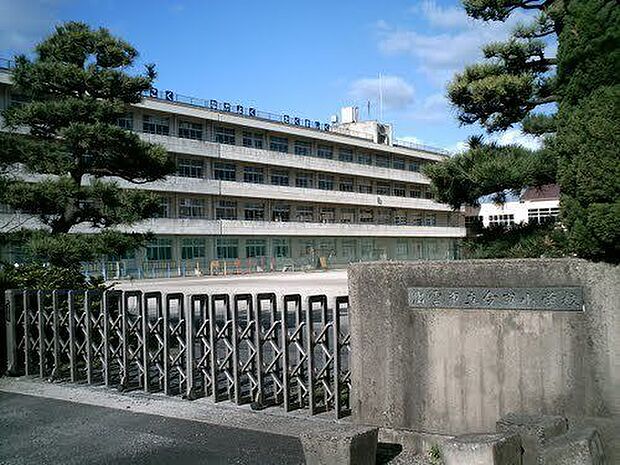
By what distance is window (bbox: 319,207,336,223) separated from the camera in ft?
206

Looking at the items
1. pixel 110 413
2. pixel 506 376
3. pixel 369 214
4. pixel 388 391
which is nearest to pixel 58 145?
pixel 110 413

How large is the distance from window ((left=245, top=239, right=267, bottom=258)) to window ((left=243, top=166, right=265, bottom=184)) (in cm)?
517

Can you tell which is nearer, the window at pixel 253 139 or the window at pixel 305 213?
the window at pixel 253 139

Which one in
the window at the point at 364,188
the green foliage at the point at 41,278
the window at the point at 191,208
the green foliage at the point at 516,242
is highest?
the window at the point at 364,188

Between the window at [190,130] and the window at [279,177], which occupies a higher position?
the window at [190,130]

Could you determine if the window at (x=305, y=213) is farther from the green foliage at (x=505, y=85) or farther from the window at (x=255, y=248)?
the green foliage at (x=505, y=85)

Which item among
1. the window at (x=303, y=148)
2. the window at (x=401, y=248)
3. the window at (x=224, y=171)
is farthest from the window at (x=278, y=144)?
the window at (x=401, y=248)

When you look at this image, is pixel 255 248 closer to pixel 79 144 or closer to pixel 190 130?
pixel 190 130

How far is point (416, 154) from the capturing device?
73.7 metres

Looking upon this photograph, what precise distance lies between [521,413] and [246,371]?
300 centimetres

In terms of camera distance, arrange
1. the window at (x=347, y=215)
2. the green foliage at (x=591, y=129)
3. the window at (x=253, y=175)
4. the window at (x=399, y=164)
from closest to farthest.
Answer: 1. the green foliage at (x=591, y=129)
2. the window at (x=253, y=175)
3. the window at (x=347, y=215)
4. the window at (x=399, y=164)

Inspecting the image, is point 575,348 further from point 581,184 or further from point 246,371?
point 246,371

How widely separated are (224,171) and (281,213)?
7934mm

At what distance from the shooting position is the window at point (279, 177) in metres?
57.6
